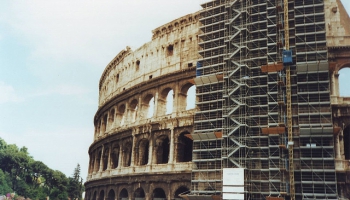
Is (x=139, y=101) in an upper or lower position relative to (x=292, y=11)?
lower

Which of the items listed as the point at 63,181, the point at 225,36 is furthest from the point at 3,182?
the point at 225,36

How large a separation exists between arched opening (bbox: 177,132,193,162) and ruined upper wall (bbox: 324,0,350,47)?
10.5 meters

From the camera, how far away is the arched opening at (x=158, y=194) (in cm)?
2570

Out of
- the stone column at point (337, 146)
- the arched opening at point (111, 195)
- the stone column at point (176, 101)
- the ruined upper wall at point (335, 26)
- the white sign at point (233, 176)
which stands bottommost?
the arched opening at point (111, 195)

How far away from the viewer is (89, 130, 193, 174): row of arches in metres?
25.3

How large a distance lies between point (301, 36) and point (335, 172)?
301 inches

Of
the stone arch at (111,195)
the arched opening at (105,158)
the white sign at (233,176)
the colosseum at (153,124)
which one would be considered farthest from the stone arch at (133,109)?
the white sign at (233,176)

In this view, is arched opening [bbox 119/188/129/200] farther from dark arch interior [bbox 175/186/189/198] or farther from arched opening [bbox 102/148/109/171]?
dark arch interior [bbox 175/186/189/198]

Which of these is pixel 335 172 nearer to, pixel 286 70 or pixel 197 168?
pixel 286 70

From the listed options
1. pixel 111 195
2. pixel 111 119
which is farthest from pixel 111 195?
pixel 111 119

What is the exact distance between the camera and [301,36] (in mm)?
22000

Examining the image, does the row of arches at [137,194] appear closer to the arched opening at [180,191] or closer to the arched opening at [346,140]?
the arched opening at [180,191]

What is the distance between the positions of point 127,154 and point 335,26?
17.1m

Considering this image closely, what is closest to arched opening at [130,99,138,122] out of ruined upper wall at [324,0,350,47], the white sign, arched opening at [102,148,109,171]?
arched opening at [102,148,109,171]
